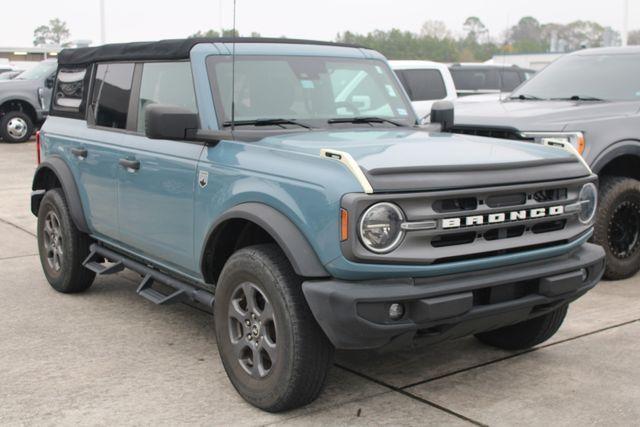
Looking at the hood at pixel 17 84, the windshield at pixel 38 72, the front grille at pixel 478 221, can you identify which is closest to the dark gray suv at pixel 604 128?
the front grille at pixel 478 221

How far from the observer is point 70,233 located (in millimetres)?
5914

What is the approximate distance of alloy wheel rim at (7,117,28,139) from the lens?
19484 mm

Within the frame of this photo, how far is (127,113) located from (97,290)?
1.71 m

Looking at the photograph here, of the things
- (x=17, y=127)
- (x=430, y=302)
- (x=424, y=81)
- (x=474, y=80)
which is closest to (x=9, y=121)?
(x=17, y=127)

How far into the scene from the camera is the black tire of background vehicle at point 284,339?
11.9 feet

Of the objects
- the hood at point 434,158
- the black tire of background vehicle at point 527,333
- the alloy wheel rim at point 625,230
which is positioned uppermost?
the hood at point 434,158

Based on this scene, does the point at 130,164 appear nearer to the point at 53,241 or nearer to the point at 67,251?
the point at 67,251

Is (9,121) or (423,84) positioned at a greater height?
(423,84)

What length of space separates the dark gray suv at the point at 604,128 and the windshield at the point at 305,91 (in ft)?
5.18

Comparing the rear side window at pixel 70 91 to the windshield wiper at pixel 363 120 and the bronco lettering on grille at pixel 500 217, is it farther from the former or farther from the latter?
the bronco lettering on grille at pixel 500 217

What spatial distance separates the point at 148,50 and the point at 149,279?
149 centimetres

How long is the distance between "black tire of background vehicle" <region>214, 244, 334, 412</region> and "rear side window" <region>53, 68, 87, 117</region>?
2710 millimetres

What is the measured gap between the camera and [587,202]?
4.23m

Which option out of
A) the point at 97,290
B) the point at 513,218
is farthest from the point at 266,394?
the point at 97,290
